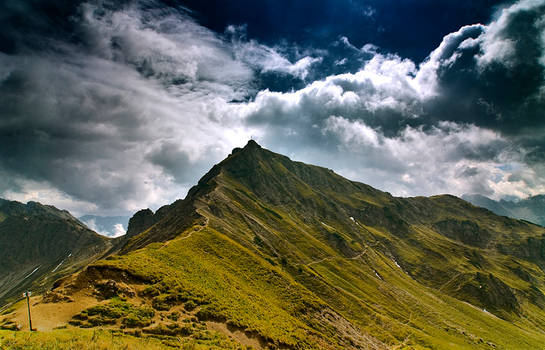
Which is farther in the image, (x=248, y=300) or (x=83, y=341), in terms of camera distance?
(x=248, y=300)

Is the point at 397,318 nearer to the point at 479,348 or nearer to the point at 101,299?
the point at 479,348

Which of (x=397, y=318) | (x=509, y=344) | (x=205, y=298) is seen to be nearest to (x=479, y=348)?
(x=509, y=344)

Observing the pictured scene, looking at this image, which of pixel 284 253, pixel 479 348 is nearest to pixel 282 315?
pixel 284 253

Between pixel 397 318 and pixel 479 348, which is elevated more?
pixel 397 318

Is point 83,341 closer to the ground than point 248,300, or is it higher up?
higher up

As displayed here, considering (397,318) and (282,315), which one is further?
(397,318)

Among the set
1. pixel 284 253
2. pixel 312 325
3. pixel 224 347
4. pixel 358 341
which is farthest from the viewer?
pixel 284 253

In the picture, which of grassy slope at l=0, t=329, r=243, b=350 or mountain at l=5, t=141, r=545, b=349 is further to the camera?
mountain at l=5, t=141, r=545, b=349

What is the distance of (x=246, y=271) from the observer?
95.6m

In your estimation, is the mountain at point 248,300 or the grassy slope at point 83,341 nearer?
the grassy slope at point 83,341

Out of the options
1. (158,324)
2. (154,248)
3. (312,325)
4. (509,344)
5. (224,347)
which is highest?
(154,248)

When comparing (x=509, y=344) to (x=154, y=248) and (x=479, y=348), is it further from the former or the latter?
(x=154, y=248)

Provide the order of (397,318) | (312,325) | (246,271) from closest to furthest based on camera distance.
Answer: (312,325) < (246,271) < (397,318)

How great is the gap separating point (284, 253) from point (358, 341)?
73047mm
